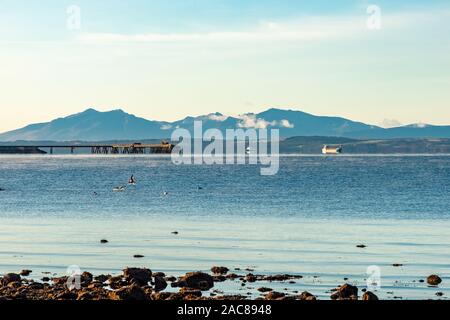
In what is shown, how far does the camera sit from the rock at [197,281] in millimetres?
38084

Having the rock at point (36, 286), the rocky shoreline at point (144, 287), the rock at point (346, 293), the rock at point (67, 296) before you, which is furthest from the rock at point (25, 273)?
the rock at point (346, 293)

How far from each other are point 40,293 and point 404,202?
251ft

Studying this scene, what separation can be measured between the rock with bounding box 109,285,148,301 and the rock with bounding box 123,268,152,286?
5412 mm

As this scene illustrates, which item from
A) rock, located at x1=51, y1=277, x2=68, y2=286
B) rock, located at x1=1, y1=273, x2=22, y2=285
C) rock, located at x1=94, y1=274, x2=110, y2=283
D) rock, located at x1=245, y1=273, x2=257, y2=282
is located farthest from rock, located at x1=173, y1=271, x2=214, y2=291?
rock, located at x1=1, y1=273, x2=22, y2=285

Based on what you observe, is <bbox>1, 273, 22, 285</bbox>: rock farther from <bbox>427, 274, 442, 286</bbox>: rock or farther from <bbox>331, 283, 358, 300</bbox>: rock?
<bbox>427, 274, 442, 286</bbox>: rock

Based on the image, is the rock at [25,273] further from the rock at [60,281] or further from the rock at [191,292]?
the rock at [191,292]

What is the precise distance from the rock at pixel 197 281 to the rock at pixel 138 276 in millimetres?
1406

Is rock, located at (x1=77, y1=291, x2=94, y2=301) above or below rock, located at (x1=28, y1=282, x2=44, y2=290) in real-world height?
above

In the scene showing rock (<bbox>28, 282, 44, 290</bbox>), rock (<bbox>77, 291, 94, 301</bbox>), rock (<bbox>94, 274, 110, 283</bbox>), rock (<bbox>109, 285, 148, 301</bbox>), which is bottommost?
rock (<bbox>94, 274, 110, 283</bbox>)

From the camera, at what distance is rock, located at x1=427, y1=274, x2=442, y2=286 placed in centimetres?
3981

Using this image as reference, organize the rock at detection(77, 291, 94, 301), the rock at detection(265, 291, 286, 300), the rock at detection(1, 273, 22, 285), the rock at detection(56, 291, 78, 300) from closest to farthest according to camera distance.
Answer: the rock at detection(77, 291, 94, 301) → the rock at detection(56, 291, 78, 300) → the rock at detection(265, 291, 286, 300) → the rock at detection(1, 273, 22, 285)

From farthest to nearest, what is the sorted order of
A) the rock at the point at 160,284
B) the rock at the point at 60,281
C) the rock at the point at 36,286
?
the rock at the point at 60,281 < the rock at the point at 160,284 < the rock at the point at 36,286

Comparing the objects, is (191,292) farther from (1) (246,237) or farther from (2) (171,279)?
(1) (246,237)
